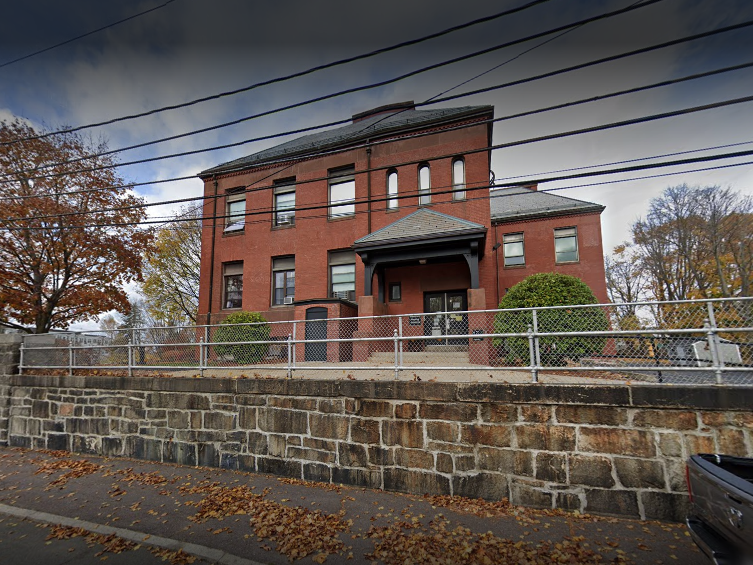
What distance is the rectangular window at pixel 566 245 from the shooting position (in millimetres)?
17031

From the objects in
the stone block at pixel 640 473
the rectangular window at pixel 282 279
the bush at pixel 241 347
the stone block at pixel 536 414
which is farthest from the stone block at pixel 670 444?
the rectangular window at pixel 282 279

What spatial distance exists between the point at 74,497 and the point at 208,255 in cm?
1408

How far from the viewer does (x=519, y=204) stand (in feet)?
65.1

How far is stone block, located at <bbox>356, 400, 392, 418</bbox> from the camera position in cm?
560

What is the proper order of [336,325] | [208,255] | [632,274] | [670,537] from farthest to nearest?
[632,274] → [208,255] → [336,325] → [670,537]

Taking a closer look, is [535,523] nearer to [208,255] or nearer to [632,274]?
[208,255]

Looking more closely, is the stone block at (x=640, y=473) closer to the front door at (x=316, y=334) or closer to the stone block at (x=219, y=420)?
the stone block at (x=219, y=420)

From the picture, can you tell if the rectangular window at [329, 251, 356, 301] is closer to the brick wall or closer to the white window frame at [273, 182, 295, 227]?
the white window frame at [273, 182, 295, 227]

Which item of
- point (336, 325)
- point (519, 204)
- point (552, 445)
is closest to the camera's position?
point (552, 445)

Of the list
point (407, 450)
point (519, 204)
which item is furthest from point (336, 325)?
point (519, 204)

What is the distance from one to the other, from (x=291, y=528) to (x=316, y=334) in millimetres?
7671

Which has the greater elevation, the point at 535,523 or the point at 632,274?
the point at 632,274

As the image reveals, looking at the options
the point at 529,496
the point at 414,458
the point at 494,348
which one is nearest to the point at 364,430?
the point at 414,458

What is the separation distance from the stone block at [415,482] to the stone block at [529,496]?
95 cm
